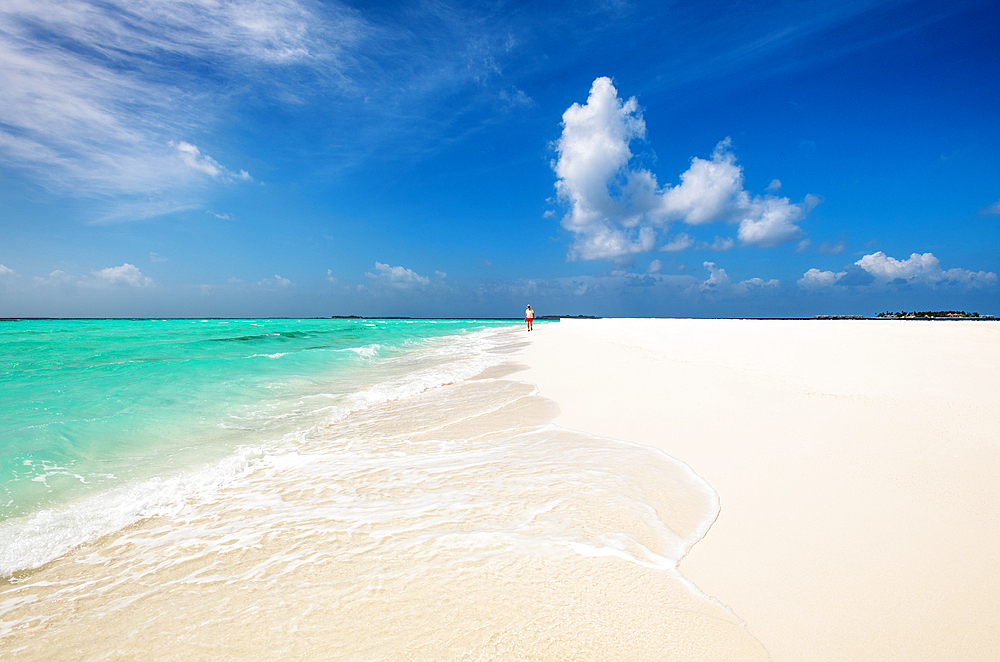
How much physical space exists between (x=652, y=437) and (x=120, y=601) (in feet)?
14.7

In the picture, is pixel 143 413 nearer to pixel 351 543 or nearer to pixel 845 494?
pixel 351 543

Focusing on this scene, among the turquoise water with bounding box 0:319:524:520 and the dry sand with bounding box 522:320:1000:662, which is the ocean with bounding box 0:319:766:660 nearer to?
the turquoise water with bounding box 0:319:524:520

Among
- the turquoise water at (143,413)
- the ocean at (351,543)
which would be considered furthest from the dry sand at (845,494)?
the turquoise water at (143,413)

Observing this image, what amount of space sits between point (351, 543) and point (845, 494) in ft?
11.6

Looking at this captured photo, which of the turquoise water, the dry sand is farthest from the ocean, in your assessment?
the dry sand

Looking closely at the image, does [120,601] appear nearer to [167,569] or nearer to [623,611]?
[167,569]

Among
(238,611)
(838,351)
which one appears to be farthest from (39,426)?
(838,351)

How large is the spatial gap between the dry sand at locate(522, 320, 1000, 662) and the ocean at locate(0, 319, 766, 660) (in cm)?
28

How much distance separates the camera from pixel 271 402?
7.82 metres

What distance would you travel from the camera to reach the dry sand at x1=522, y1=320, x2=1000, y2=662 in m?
1.78

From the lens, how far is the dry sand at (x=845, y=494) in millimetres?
1780

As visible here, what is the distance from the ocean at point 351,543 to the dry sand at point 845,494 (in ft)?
0.93

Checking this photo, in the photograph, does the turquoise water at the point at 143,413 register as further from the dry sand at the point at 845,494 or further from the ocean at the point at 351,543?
the dry sand at the point at 845,494

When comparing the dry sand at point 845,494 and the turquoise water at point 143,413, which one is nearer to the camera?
the dry sand at point 845,494
